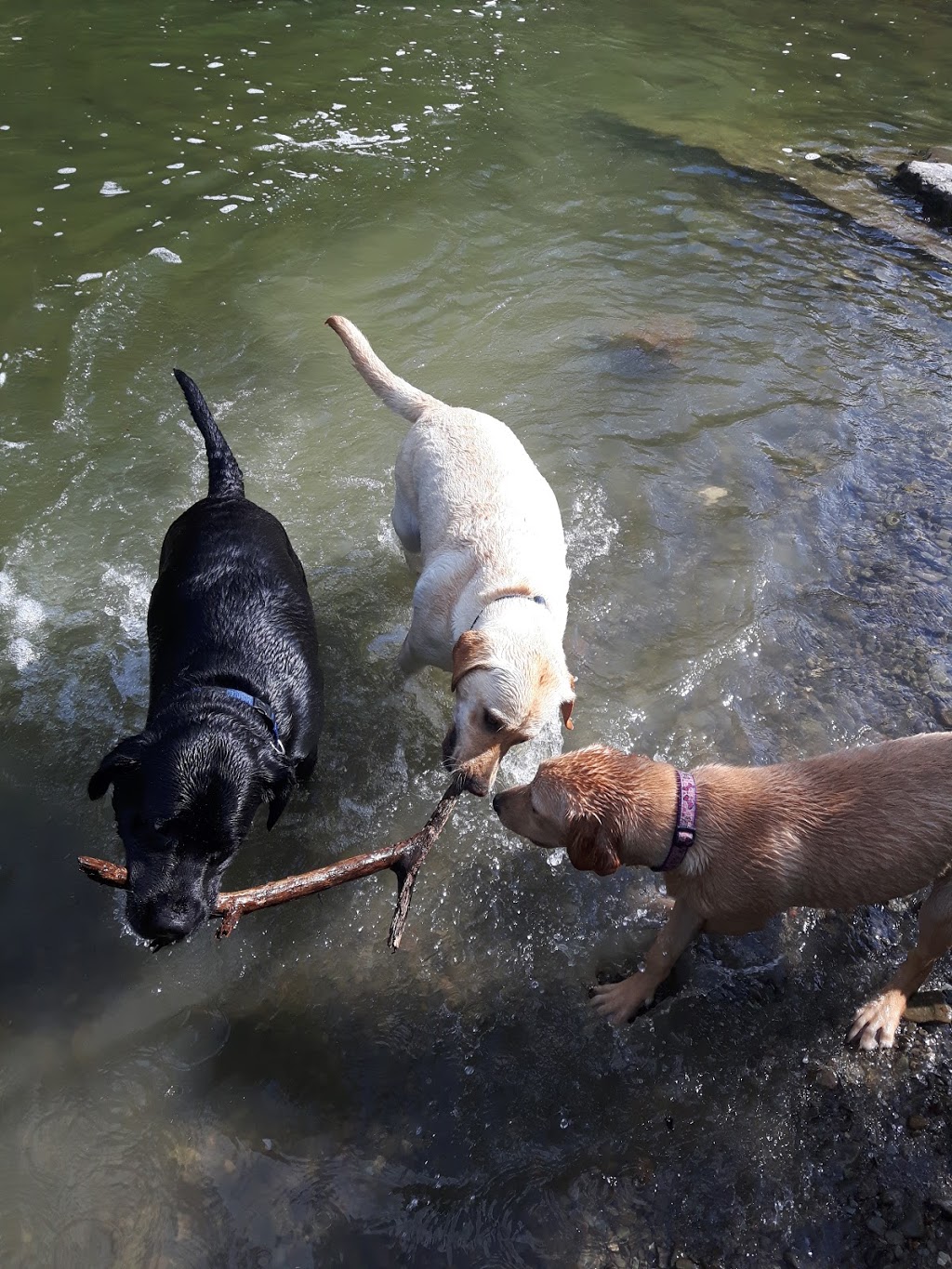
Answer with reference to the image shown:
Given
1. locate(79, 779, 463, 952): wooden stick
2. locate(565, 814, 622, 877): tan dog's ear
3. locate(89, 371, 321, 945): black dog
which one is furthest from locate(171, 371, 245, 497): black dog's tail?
locate(565, 814, 622, 877): tan dog's ear

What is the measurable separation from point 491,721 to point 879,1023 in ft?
5.87

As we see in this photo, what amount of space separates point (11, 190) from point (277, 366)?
3.81 m

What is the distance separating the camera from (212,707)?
3127mm

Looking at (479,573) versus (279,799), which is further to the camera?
(479,573)

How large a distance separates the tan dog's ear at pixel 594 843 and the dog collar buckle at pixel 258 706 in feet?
3.64

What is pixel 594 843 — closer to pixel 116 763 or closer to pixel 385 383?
pixel 116 763

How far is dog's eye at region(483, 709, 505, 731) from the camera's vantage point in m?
3.38

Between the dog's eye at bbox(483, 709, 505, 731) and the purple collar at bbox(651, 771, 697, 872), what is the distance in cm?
70

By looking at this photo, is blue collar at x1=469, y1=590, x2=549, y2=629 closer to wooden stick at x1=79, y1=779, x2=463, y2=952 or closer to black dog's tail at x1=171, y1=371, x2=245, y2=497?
wooden stick at x1=79, y1=779, x2=463, y2=952

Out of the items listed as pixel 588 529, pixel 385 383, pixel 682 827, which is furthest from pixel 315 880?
pixel 588 529

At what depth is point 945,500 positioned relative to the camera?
5.78m

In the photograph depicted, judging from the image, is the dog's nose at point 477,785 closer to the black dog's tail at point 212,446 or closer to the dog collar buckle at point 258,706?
the dog collar buckle at point 258,706

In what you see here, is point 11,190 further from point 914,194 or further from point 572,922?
point 914,194

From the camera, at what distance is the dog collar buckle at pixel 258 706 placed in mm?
3250
